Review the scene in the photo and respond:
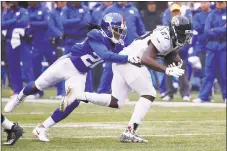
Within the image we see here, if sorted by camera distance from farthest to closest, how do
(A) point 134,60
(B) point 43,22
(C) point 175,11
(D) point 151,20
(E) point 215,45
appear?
(D) point 151,20 → (B) point 43,22 → (E) point 215,45 → (C) point 175,11 → (A) point 134,60

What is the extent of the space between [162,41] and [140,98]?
73cm

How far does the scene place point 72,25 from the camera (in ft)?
55.2

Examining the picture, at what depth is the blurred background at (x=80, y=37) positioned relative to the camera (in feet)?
53.5

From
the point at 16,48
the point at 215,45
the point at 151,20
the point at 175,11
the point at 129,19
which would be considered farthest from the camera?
the point at 151,20

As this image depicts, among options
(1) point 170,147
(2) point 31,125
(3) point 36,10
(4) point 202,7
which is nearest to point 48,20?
(3) point 36,10

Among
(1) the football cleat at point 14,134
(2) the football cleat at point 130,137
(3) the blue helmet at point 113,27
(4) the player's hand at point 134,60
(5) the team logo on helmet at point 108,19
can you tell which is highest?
(5) the team logo on helmet at point 108,19

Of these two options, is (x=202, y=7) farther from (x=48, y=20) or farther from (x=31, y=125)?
(x=31, y=125)

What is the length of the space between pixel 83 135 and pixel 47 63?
315 inches

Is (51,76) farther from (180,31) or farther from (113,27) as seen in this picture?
(180,31)

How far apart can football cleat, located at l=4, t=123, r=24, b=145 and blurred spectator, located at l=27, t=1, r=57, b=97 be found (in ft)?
27.8

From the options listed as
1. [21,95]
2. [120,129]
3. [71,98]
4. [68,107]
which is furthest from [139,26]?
[71,98]

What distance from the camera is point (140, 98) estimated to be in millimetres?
9531

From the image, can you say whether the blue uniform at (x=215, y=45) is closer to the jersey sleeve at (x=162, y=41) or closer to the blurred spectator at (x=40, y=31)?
the blurred spectator at (x=40, y=31)

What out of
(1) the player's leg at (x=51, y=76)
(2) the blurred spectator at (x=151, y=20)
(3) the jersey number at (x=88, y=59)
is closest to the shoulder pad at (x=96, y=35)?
(3) the jersey number at (x=88, y=59)
